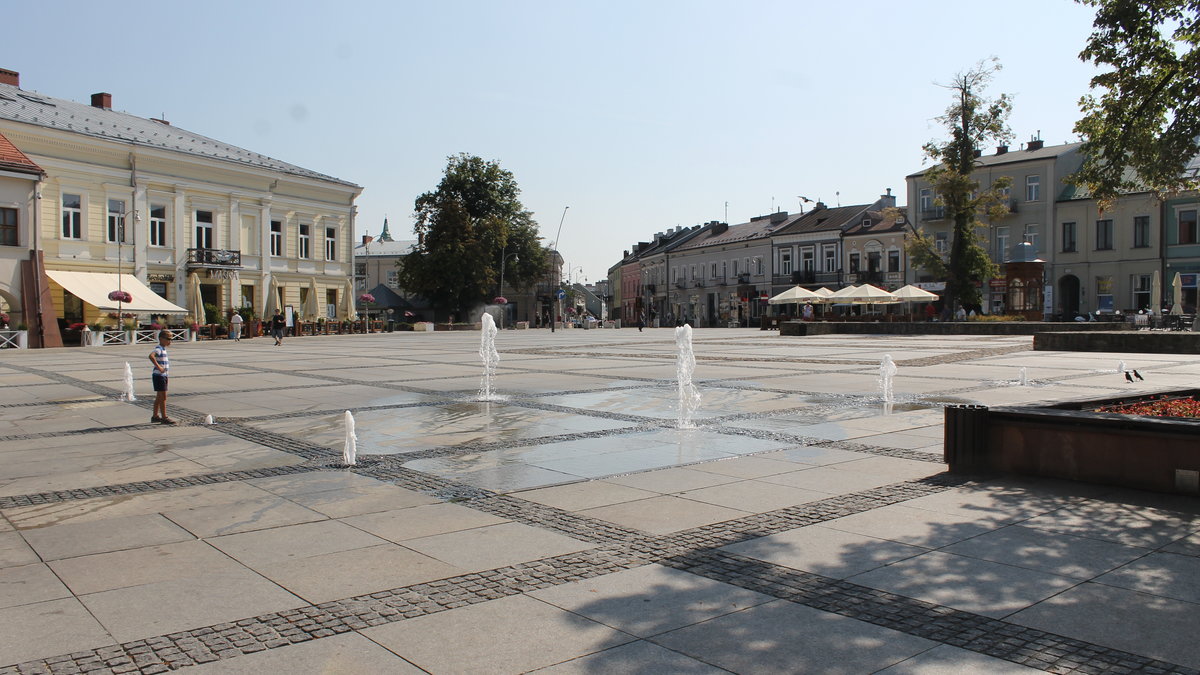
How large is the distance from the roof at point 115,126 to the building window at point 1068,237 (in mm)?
47109

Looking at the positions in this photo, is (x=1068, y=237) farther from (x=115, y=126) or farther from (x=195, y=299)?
(x=115, y=126)

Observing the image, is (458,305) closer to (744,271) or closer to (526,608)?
(744,271)

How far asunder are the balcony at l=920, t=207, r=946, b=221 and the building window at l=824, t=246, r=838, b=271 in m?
10.7

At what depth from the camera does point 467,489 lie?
23.6ft

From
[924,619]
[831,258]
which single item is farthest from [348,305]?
[924,619]

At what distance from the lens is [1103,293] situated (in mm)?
52812

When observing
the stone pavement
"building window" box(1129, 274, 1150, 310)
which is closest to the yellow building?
the stone pavement

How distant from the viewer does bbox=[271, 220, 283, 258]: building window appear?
5001 centimetres

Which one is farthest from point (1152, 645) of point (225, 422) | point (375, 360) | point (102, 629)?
point (375, 360)

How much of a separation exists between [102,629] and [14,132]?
136 ft

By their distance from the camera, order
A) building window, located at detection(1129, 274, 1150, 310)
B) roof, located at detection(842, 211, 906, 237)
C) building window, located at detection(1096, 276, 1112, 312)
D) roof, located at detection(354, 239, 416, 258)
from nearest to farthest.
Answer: building window, located at detection(1129, 274, 1150, 310) → building window, located at detection(1096, 276, 1112, 312) → roof, located at detection(842, 211, 906, 237) → roof, located at detection(354, 239, 416, 258)

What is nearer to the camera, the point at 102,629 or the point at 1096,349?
the point at 102,629

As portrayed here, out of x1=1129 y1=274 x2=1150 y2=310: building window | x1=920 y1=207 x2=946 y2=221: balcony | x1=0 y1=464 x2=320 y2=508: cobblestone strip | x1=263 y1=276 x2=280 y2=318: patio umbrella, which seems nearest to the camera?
x1=0 y1=464 x2=320 y2=508: cobblestone strip

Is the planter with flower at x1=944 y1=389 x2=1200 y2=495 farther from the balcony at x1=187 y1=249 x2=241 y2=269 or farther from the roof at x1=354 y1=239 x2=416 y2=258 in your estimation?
the roof at x1=354 y1=239 x2=416 y2=258
